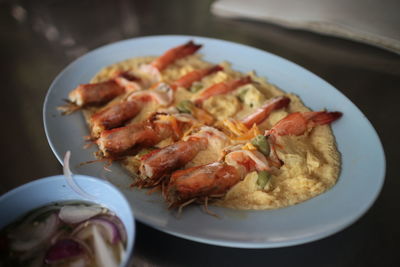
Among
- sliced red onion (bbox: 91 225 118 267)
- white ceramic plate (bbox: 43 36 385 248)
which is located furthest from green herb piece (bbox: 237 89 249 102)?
sliced red onion (bbox: 91 225 118 267)

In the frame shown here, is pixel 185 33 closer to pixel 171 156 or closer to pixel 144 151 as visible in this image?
pixel 144 151

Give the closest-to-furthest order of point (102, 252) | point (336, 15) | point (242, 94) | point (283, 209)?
point (102, 252) → point (283, 209) → point (242, 94) → point (336, 15)

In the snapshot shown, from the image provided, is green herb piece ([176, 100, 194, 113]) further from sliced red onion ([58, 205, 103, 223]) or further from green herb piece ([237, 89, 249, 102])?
sliced red onion ([58, 205, 103, 223])

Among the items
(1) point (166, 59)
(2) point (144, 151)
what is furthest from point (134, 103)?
(1) point (166, 59)

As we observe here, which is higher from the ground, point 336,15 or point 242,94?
point 336,15

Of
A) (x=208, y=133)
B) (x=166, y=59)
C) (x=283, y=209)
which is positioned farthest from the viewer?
(x=166, y=59)

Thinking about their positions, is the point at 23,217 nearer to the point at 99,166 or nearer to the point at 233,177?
the point at 99,166
